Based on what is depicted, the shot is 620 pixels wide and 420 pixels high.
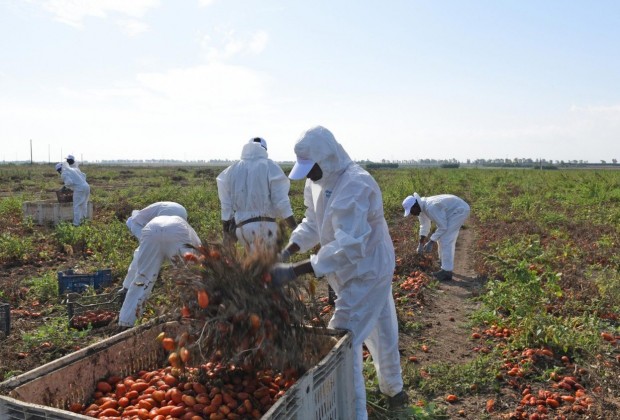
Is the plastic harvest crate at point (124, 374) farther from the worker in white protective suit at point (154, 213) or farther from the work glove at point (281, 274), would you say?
the worker in white protective suit at point (154, 213)

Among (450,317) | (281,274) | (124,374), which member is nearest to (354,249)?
(281,274)

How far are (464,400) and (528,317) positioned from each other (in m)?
1.33

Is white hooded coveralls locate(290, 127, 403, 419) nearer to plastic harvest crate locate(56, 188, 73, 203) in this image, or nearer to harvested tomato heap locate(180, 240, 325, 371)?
harvested tomato heap locate(180, 240, 325, 371)

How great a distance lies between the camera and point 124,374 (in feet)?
9.66

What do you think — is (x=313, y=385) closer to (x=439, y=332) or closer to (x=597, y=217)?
(x=439, y=332)

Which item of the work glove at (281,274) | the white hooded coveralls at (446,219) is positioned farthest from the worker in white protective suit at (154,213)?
the white hooded coveralls at (446,219)

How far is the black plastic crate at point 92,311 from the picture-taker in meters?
5.40

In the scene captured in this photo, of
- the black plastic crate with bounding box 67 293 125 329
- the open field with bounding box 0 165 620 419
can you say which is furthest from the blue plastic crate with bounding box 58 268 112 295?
the black plastic crate with bounding box 67 293 125 329

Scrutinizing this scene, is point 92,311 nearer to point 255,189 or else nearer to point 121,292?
point 121,292

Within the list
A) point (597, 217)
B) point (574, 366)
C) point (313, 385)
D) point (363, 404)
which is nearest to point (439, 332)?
point (574, 366)

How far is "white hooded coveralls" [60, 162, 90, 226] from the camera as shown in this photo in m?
11.9

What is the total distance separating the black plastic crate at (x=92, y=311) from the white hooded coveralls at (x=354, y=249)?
3098 mm

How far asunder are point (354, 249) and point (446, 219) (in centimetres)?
533

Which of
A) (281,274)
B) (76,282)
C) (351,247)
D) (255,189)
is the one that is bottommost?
(76,282)
